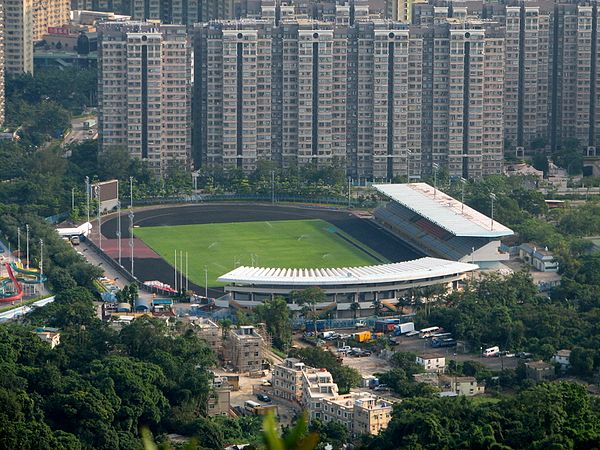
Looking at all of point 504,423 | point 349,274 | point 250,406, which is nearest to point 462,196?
point 349,274

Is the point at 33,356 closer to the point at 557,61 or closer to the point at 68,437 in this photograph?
the point at 68,437

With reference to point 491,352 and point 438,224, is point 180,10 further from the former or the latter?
point 491,352

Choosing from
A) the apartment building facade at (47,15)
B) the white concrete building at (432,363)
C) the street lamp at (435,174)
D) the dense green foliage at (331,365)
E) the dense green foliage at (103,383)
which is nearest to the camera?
the dense green foliage at (103,383)

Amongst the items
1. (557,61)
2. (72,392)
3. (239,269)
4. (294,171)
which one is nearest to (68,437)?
(72,392)

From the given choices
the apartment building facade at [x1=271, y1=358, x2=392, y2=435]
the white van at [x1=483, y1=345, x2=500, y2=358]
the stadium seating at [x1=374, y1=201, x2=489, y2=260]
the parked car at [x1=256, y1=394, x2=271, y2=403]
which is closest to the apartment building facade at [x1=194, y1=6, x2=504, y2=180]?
the stadium seating at [x1=374, y1=201, x2=489, y2=260]

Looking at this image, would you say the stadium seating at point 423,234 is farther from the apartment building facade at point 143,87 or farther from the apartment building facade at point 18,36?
the apartment building facade at point 18,36

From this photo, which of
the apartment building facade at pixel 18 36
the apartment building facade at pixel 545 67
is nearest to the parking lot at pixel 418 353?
the apartment building facade at pixel 545 67
